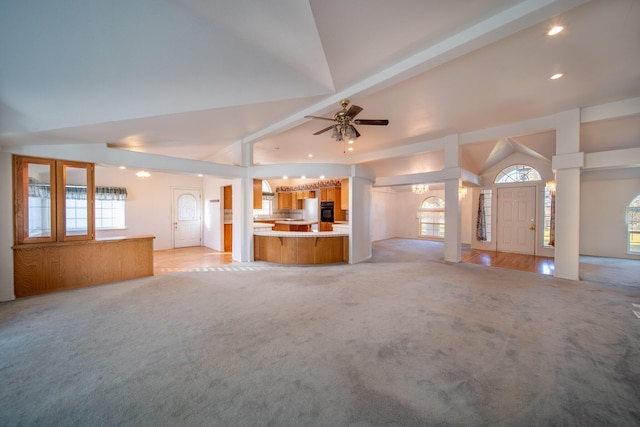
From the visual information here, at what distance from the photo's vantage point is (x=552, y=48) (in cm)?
313

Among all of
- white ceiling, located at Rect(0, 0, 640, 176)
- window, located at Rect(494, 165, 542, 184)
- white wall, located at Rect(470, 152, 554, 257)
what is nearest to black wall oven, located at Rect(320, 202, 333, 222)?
white ceiling, located at Rect(0, 0, 640, 176)

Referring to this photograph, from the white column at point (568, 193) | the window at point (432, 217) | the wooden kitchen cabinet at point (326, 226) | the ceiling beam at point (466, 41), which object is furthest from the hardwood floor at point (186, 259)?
the window at point (432, 217)

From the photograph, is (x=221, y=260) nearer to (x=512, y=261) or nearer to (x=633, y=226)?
(x=512, y=261)

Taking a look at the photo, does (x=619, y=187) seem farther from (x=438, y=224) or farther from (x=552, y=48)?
(x=552, y=48)

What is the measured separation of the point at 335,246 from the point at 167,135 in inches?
182

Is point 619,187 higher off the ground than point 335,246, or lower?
higher

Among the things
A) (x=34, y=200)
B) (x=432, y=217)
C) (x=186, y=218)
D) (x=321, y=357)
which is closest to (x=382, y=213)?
(x=432, y=217)

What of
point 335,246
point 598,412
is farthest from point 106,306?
point 598,412

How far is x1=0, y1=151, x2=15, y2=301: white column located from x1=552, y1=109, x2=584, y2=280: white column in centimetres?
1004

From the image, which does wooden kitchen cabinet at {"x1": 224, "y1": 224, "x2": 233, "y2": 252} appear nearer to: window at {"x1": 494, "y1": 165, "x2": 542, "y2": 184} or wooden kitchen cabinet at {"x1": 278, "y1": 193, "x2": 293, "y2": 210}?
wooden kitchen cabinet at {"x1": 278, "y1": 193, "x2": 293, "y2": 210}

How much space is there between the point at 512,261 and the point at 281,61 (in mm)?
7687

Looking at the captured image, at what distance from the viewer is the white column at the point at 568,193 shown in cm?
486

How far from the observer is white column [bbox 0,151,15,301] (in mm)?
3801

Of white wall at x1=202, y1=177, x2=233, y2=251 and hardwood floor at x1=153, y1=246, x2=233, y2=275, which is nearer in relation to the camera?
hardwood floor at x1=153, y1=246, x2=233, y2=275
